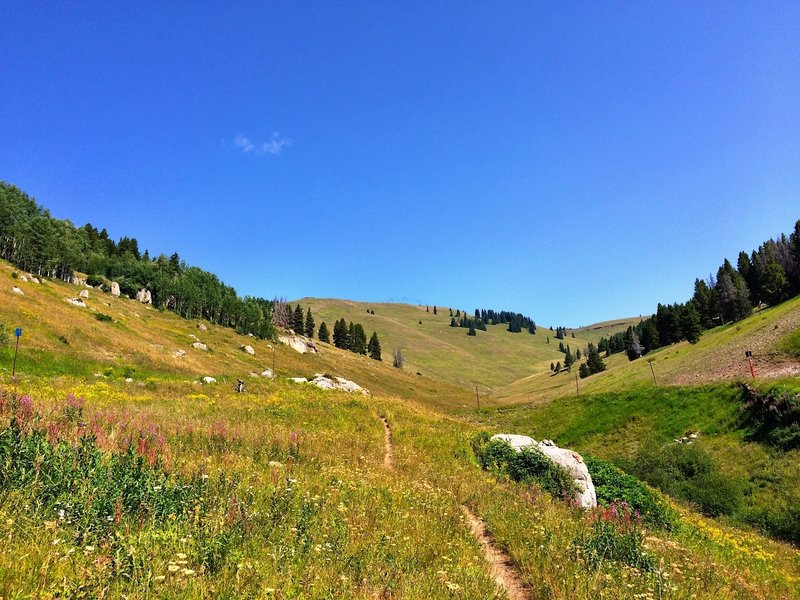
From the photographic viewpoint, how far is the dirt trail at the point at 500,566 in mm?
6387

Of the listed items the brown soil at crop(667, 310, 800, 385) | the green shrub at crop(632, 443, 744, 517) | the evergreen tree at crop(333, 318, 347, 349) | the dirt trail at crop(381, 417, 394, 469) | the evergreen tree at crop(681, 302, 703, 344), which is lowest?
the green shrub at crop(632, 443, 744, 517)

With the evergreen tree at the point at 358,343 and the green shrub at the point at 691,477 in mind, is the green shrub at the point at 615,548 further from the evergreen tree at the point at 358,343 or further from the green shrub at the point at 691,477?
the evergreen tree at the point at 358,343

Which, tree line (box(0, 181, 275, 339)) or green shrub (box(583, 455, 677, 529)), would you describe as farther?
tree line (box(0, 181, 275, 339))

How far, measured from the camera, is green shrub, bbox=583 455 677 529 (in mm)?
14031

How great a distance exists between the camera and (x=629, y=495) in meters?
15.8

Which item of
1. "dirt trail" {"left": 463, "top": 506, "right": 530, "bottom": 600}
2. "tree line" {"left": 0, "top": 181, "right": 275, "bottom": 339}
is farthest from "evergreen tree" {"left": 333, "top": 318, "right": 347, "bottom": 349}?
"dirt trail" {"left": 463, "top": 506, "right": 530, "bottom": 600}

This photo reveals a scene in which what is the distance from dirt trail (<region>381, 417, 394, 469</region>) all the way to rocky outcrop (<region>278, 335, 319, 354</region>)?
304 ft

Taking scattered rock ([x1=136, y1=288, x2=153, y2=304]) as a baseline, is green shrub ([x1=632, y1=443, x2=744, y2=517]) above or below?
below

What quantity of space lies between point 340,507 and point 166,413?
10315mm

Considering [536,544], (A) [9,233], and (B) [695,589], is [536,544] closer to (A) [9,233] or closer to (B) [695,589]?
(B) [695,589]

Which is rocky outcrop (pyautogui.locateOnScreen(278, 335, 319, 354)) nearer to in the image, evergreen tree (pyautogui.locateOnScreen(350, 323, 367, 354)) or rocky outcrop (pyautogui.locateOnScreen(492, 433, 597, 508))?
evergreen tree (pyautogui.locateOnScreen(350, 323, 367, 354))

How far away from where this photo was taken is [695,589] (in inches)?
264

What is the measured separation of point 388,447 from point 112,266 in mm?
124669

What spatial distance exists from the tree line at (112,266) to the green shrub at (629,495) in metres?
111
